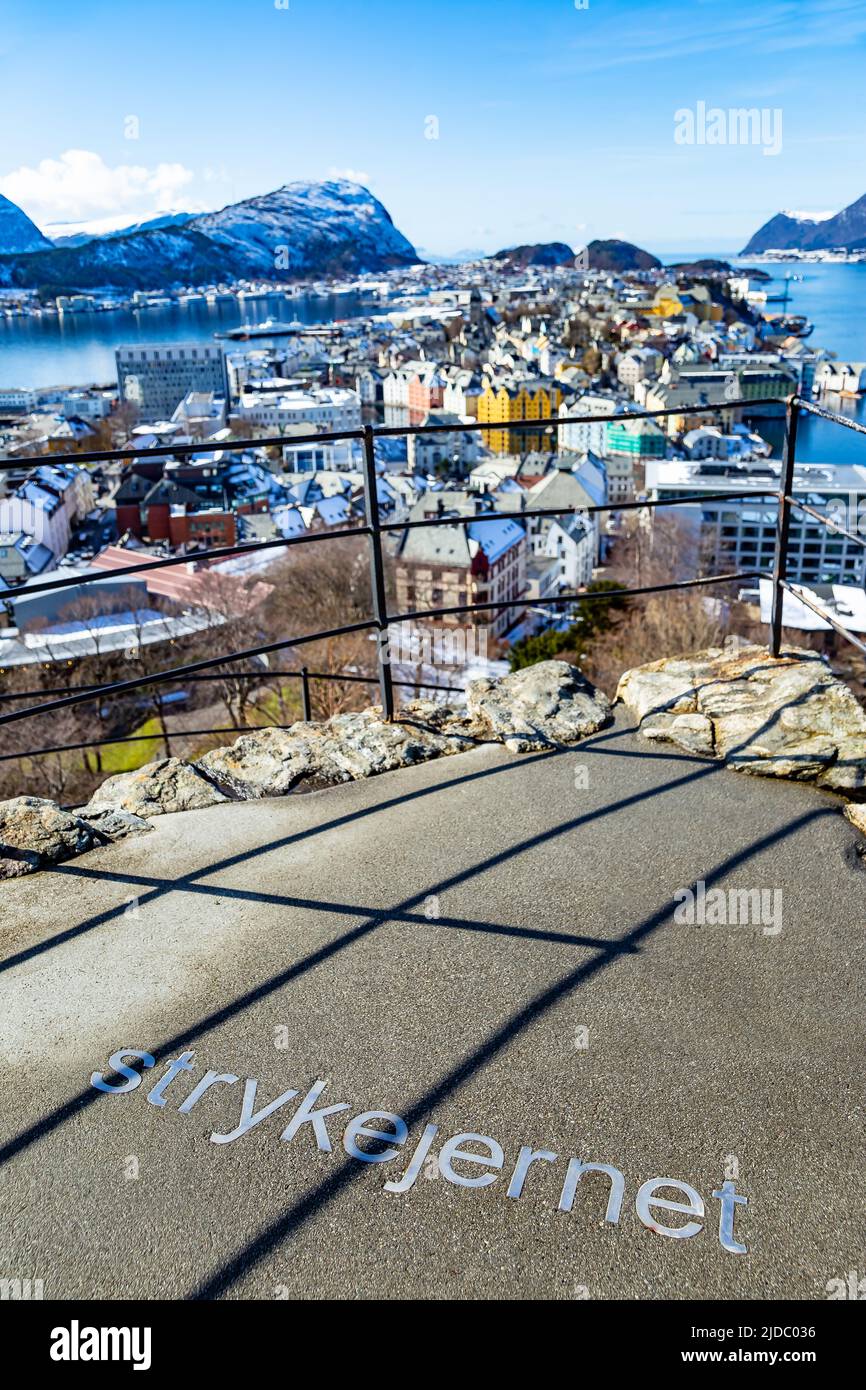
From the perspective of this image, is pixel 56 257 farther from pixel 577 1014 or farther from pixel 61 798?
pixel 577 1014

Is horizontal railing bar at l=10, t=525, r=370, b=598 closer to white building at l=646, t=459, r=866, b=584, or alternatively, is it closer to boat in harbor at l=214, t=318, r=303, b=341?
white building at l=646, t=459, r=866, b=584

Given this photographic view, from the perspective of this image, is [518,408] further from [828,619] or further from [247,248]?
[247,248]

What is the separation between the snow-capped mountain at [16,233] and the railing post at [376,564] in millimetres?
147607

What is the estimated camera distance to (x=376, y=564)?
277 centimetres

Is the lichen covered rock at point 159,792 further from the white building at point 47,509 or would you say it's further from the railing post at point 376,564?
the white building at point 47,509

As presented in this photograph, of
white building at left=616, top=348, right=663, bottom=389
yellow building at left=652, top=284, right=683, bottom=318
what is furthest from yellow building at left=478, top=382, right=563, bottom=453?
yellow building at left=652, top=284, right=683, bottom=318

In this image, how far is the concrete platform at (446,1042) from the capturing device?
139 centimetres

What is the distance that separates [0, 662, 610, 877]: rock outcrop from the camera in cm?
251

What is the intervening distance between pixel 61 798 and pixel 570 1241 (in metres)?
11.3

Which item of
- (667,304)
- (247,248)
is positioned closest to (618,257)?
(247,248)

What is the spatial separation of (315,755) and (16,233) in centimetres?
15626

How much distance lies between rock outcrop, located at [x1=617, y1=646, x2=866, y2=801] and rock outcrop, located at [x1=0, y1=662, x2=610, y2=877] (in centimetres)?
22
